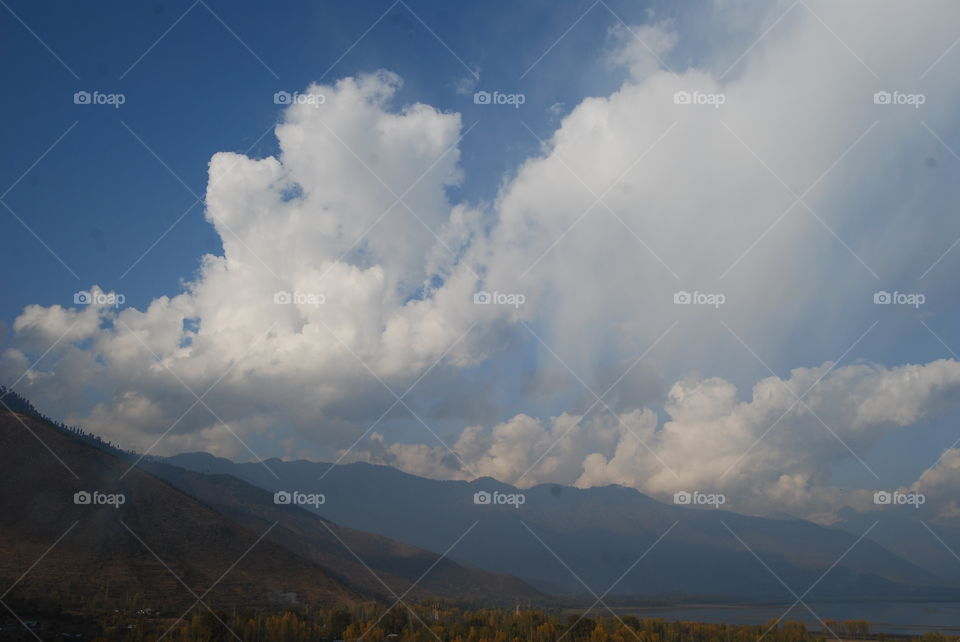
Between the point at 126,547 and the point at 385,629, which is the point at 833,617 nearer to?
the point at 385,629

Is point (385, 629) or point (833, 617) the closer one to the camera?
point (385, 629)

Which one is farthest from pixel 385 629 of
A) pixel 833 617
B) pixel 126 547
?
pixel 833 617

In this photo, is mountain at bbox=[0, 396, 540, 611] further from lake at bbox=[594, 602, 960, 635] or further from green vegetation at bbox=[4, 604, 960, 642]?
lake at bbox=[594, 602, 960, 635]

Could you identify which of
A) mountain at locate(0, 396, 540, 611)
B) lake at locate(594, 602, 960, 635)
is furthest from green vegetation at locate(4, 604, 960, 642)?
lake at locate(594, 602, 960, 635)

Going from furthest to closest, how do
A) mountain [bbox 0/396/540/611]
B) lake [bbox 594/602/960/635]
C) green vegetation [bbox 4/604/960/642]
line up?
lake [bbox 594/602/960/635] → mountain [bbox 0/396/540/611] → green vegetation [bbox 4/604/960/642]

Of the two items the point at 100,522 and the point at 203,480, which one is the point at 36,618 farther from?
the point at 203,480

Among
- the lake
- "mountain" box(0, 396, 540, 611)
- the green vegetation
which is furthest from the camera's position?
the lake

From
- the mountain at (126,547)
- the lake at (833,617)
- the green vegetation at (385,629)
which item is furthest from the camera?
the lake at (833,617)

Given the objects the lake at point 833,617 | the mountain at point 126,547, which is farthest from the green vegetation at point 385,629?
the lake at point 833,617

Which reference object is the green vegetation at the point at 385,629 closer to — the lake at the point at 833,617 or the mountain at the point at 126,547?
the mountain at the point at 126,547
